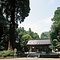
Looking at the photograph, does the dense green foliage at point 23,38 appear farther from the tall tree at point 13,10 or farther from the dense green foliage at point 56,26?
the tall tree at point 13,10

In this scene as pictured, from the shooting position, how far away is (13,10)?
27328 mm

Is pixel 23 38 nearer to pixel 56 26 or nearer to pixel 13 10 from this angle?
pixel 56 26

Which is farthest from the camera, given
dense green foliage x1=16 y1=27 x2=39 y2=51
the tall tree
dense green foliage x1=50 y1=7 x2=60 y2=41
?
dense green foliage x1=16 y1=27 x2=39 y2=51

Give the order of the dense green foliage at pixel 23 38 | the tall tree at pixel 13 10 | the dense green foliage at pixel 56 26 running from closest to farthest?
the tall tree at pixel 13 10, the dense green foliage at pixel 56 26, the dense green foliage at pixel 23 38

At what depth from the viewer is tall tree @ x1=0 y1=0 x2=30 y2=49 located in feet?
87.9

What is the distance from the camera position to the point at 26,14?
2895cm

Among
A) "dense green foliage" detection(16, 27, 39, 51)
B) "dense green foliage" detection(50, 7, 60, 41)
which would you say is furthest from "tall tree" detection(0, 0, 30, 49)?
"dense green foliage" detection(50, 7, 60, 41)

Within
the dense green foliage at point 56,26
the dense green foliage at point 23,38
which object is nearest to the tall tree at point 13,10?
the dense green foliage at point 23,38

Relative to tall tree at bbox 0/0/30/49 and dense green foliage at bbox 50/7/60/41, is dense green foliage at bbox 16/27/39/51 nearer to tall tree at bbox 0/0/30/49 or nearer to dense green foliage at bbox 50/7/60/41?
dense green foliage at bbox 50/7/60/41

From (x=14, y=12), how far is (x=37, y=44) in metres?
23.5

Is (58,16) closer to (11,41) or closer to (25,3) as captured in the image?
(25,3)

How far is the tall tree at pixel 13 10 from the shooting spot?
1055 inches

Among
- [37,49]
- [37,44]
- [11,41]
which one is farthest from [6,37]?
[37,49]

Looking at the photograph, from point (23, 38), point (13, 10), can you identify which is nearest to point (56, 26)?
point (13, 10)
